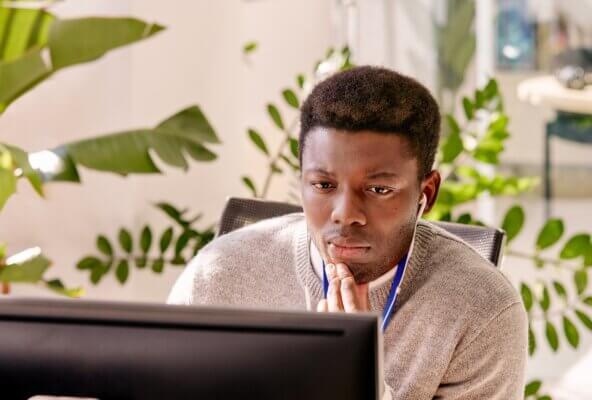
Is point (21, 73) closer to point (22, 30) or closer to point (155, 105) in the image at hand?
point (22, 30)

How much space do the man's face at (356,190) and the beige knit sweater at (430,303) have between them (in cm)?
12

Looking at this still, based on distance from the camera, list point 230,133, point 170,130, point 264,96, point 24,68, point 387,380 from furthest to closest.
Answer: point 264,96 < point 230,133 < point 170,130 < point 24,68 < point 387,380

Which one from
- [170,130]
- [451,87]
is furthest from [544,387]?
[170,130]

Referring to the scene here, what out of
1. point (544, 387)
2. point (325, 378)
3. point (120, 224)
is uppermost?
point (325, 378)

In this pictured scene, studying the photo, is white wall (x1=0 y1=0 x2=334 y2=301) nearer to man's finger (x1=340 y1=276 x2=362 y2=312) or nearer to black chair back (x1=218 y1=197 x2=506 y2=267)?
black chair back (x1=218 y1=197 x2=506 y2=267)

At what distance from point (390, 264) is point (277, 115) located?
1254 mm

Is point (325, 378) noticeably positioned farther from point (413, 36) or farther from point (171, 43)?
point (413, 36)

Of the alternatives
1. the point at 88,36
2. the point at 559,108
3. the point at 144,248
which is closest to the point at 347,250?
the point at 88,36

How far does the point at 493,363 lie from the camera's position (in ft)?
4.61

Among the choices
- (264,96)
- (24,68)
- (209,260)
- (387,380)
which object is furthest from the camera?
(264,96)

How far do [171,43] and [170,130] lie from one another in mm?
1065

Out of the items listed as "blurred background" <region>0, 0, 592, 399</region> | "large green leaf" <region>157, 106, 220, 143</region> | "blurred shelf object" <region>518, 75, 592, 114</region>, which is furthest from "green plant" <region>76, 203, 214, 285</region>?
"blurred shelf object" <region>518, 75, 592, 114</region>

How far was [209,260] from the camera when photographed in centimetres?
160

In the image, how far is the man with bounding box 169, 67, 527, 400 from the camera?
133 cm
